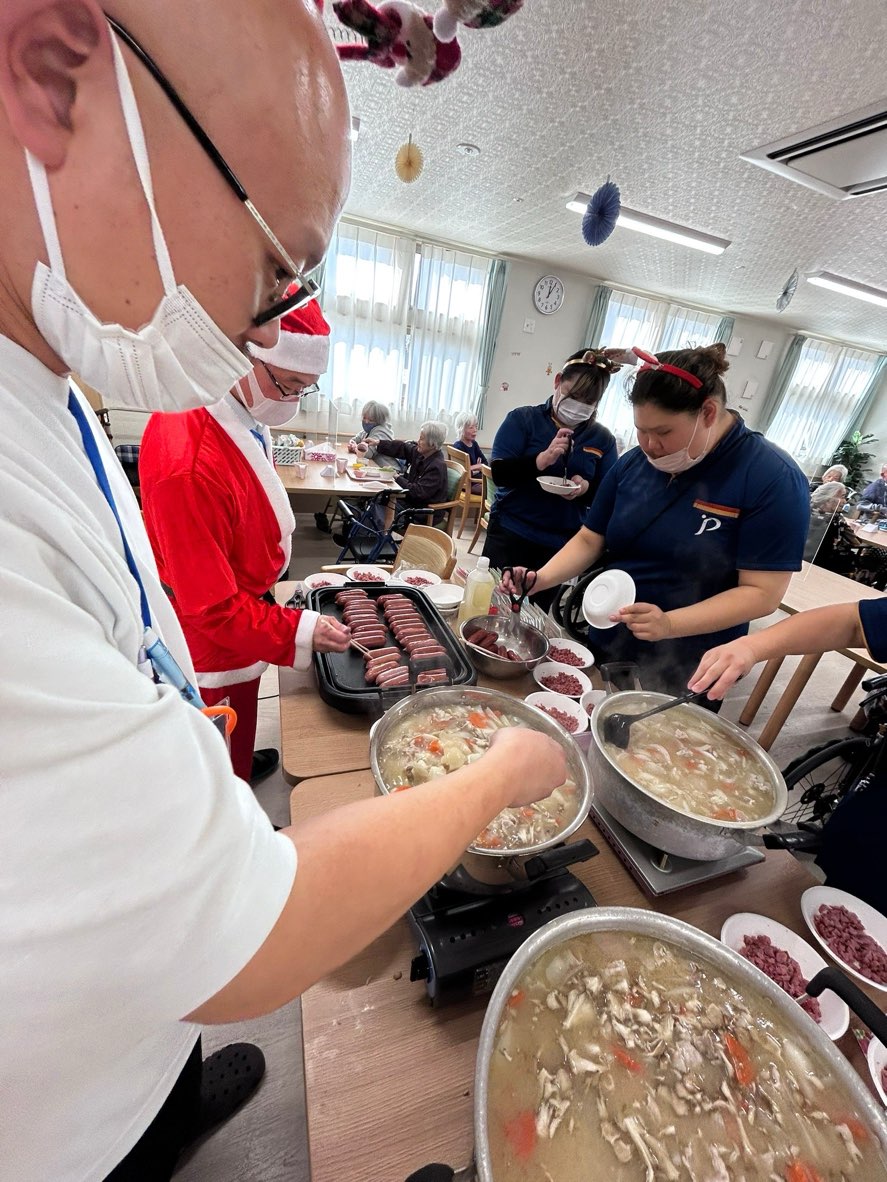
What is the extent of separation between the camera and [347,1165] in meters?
0.61

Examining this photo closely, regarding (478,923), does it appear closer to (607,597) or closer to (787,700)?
(607,597)

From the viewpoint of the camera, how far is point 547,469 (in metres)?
2.99

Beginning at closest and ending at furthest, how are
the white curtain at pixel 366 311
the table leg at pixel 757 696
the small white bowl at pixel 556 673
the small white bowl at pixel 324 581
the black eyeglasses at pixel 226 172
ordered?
the black eyeglasses at pixel 226 172
the small white bowl at pixel 556 673
the small white bowl at pixel 324 581
the table leg at pixel 757 696
the white curtain at pixel 366 311

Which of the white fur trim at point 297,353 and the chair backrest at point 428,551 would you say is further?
the chair backrest at point 428,551

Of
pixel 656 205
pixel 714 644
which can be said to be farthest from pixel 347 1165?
pixel 656 205

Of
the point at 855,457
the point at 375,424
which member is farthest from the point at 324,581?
the point at 855,457

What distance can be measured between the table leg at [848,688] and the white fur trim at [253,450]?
169 inches

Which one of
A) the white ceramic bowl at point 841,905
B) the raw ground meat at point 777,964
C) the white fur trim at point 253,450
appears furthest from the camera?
the white fur trim at point 253,450

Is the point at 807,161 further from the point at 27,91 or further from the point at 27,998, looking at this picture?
the point at 27,998

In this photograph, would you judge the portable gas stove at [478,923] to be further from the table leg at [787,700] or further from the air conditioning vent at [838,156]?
the air conditioning vent at [838,156]

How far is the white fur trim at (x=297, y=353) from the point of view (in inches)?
55.9

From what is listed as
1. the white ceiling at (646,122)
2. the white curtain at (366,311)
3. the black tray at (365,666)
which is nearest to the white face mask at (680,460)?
the black tray at (365,666)

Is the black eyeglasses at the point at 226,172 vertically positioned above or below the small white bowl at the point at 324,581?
above

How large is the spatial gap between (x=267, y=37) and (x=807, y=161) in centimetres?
454
